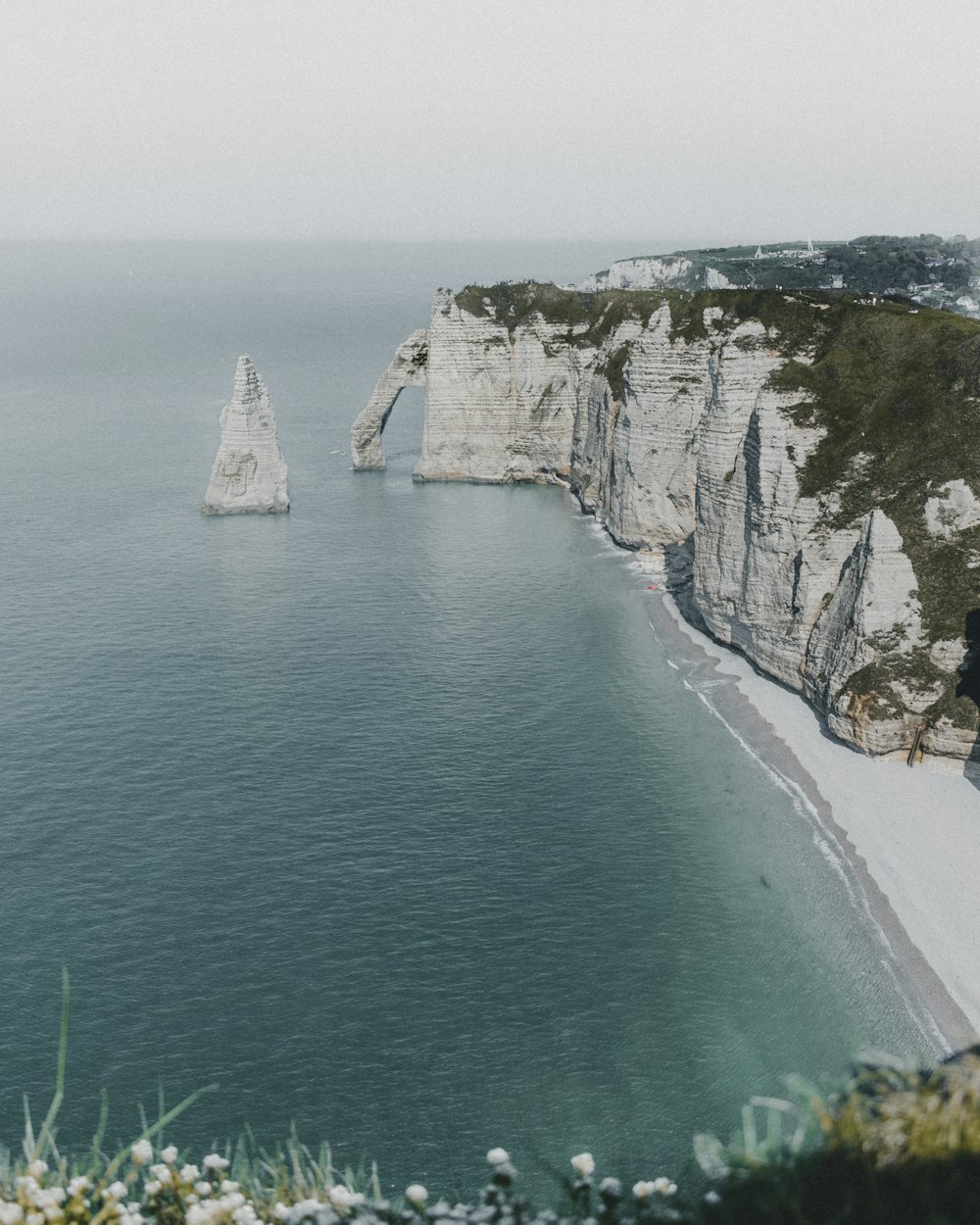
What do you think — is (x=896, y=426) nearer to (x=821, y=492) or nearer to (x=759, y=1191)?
(x=821, y=492)

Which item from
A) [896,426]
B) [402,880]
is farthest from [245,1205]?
[896,426]

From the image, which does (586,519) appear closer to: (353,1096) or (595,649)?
(595,649)

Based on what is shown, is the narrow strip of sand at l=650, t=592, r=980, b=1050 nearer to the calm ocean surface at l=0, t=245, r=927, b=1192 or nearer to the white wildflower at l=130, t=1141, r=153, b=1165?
the calm ocean surface at l=0, t=245, r=927, b=1192

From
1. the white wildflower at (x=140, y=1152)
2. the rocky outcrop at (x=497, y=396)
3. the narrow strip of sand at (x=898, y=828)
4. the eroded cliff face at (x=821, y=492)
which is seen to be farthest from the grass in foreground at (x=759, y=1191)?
the rocky outcrop at (x=497, y=396)

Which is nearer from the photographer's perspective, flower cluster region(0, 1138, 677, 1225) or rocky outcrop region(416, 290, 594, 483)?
flower cluster region(0, 1138, 677, 1225)

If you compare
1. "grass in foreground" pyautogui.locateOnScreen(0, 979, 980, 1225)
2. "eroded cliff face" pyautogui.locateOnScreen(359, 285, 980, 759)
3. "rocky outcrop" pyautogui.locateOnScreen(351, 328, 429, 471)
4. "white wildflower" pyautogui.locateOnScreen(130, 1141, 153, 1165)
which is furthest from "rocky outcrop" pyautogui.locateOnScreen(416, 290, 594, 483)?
"white wildflower" pyautogui.locateOnScreen(130, 1141, 153, 1165)

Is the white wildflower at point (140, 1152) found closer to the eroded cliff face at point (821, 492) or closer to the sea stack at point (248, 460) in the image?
the eroded cliff face at point (821, 492)

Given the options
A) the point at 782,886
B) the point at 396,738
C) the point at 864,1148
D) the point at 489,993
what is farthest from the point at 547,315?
the point at 864,1148
